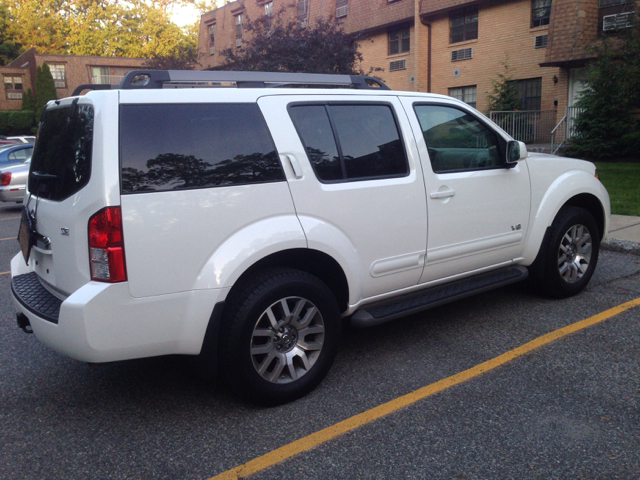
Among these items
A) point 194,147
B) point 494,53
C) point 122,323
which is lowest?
point 122,323

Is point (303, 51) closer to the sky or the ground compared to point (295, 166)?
closer to the sky

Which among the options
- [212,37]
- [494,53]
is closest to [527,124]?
[494,53]

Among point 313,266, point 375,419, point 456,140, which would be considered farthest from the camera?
point 456,140

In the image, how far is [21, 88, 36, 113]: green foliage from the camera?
4897cm

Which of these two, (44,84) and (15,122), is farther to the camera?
(44,84)

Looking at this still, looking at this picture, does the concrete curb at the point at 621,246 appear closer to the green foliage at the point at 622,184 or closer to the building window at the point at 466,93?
the green foliage at the point at 622,184

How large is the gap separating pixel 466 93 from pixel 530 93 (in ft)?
10.2

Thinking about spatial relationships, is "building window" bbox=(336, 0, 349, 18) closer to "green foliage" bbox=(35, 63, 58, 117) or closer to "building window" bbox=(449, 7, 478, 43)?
"building window" bbox=(449, 7, 478, 43)

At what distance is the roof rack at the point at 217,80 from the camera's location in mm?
3604

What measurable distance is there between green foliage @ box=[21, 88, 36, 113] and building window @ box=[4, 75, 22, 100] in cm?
418

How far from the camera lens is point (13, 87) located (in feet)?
173

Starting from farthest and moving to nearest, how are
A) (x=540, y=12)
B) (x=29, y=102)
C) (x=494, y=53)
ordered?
1. (x=29, y=102)
2. (x=494, y=53)
3. (x=540, y=12)

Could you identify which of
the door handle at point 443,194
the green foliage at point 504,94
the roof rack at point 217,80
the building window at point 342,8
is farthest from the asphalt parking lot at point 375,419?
the building window at point 342,8

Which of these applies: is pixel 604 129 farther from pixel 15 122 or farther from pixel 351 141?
pixel 15 122
